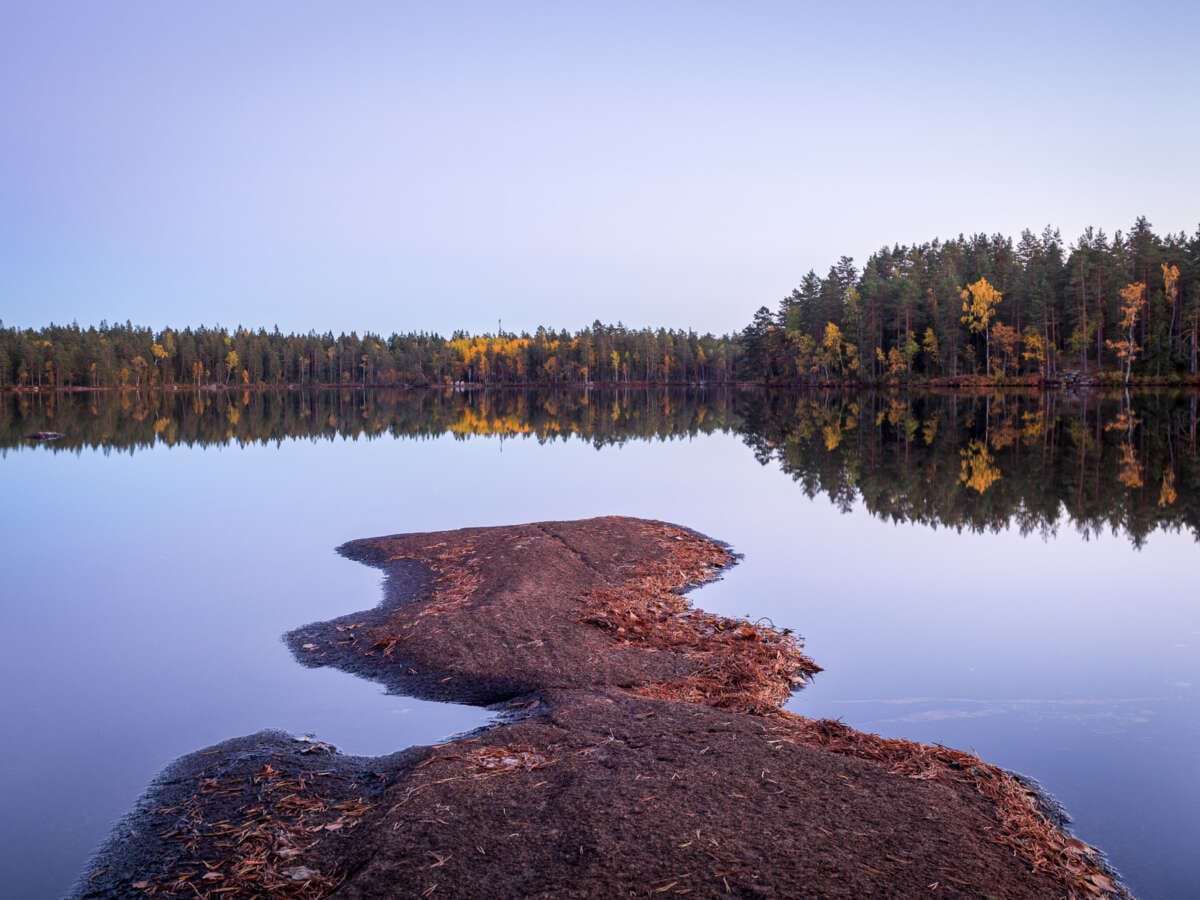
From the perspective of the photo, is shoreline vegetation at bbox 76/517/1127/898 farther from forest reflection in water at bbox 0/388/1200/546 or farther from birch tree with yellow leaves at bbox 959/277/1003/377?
birch tree with yellow leaves at bbox 959/277/1003/377

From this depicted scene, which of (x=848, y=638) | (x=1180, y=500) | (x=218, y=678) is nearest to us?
(x=218, y=678)

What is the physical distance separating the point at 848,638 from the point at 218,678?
30.1ft

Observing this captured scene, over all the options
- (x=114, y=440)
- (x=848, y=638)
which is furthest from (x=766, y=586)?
(x=114, y=440)

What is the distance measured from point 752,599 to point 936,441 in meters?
29.7

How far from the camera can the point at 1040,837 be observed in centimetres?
639

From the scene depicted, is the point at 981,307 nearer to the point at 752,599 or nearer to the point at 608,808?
the point at 752,599

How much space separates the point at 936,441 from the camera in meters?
40.8

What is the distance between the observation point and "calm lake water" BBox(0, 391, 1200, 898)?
8219 millimetres

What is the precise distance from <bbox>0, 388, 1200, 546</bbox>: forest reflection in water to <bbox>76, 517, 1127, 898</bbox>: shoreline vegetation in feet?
45.8

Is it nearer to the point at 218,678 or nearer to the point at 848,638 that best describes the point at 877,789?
the point at 848,638

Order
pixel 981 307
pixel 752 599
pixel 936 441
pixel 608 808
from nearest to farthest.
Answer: pixel 608 808, pixel 752 599, pixel 936 441, pixel 981 307

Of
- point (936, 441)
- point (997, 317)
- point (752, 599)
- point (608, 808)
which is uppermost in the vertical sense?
point (997, 317)

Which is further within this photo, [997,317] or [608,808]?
[997,317]

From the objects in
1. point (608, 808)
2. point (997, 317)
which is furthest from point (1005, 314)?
point (608, 808)
